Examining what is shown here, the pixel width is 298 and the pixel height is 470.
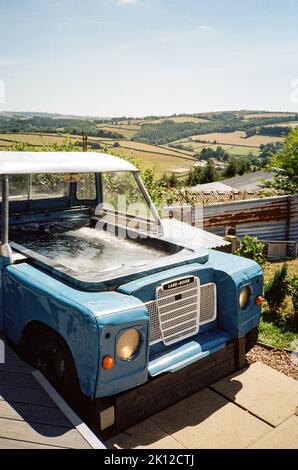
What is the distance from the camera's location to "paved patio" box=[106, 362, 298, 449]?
3609 millimetres

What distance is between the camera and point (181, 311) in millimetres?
3945

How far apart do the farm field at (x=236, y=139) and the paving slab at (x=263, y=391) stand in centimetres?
6074

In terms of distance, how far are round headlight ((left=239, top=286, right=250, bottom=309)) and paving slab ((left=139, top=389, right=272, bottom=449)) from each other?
0.94 meters

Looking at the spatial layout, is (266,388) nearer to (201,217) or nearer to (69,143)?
(201,217)

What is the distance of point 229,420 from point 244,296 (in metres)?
1.19

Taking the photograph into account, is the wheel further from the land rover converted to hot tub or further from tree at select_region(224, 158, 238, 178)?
tree at select_region(224, 158, 238, 178)

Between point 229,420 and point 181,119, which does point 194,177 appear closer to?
point 181,119

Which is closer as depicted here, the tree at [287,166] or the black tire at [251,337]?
the black tire at [251,337]

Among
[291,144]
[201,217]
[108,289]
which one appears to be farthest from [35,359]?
[291,144]

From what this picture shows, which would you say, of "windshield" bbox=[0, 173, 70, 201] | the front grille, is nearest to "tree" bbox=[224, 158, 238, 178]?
"windshield" bbox=[0, 173, 70, 201]

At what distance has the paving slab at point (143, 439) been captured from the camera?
3535 millimetres

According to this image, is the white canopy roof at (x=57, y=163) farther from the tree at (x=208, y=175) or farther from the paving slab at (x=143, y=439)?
the tree at (x=208, y=175)

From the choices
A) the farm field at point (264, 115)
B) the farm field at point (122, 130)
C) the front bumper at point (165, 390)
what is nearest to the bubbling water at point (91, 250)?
the front bumper at point (165, 390)

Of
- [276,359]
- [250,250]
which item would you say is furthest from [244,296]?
[250,250]
